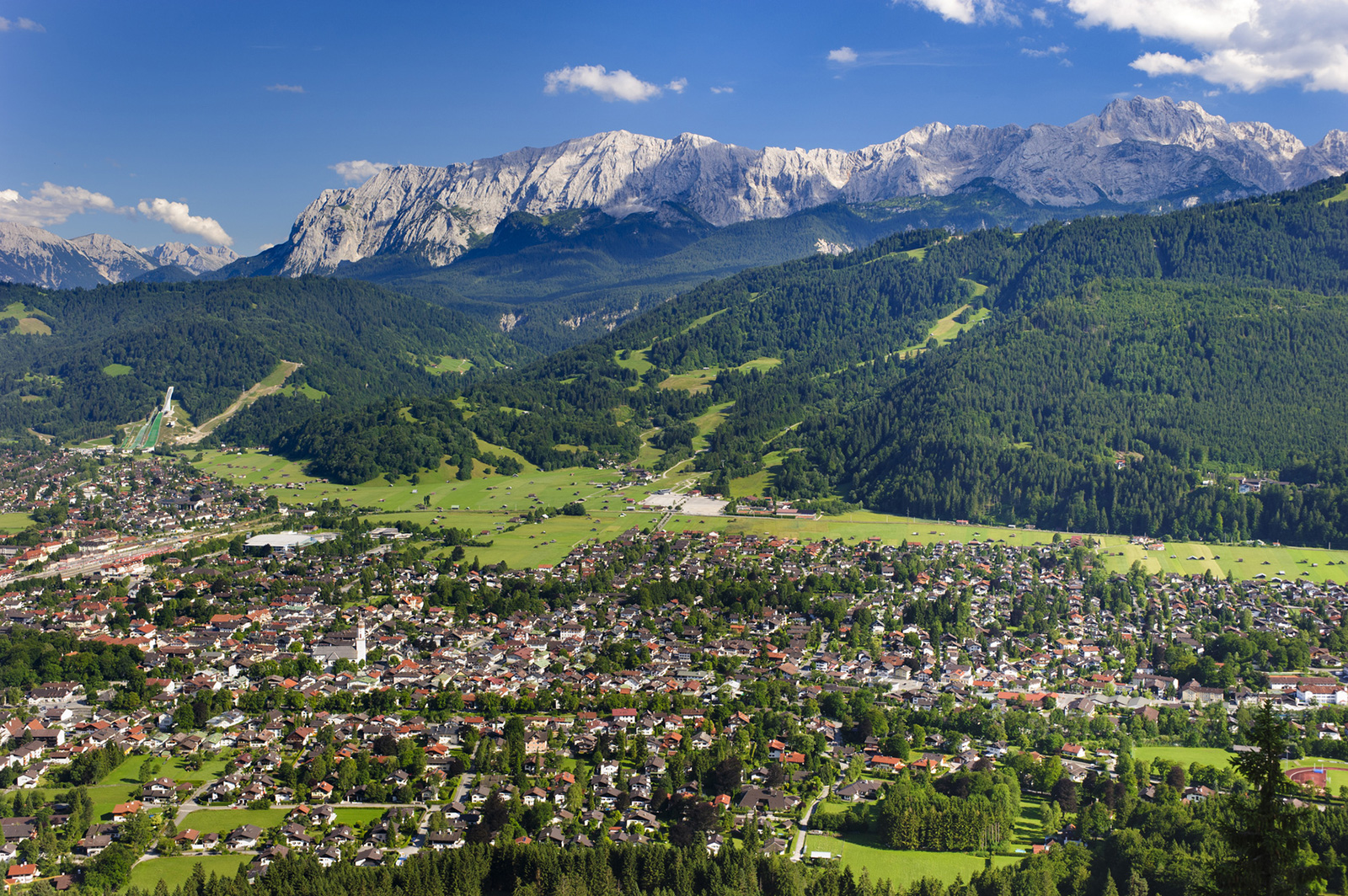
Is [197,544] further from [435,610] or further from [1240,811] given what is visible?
[1240,811]

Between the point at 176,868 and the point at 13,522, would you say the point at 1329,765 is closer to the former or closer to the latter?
the point at 176,868

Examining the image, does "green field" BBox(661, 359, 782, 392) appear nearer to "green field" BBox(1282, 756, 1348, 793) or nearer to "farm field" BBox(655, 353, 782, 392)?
"farm field" BBox(655, 353, 782, 392)

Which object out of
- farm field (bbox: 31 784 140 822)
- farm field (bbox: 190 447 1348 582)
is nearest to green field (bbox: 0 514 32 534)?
farm field (bbox: 190 447 1348 582)

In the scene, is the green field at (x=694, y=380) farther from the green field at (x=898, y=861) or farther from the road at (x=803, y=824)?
the green field at (x=898, y=861)

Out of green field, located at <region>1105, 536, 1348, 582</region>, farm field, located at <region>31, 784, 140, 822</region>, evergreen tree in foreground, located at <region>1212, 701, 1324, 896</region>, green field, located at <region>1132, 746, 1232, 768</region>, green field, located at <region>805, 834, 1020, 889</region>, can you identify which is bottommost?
green field, located at <region>805, 834, 1020, 889</region>

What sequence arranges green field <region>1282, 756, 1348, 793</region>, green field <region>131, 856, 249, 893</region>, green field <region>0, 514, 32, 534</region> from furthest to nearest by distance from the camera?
green field <region>0, 514, 32, 534</region>
green field <region>1282, 756, 1348, 793</region>
green field <region>131, 856, 249, 893</region>

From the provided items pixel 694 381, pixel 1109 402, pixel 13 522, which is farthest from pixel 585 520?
pixel 694 381

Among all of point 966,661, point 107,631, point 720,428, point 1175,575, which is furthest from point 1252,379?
point 107,631
